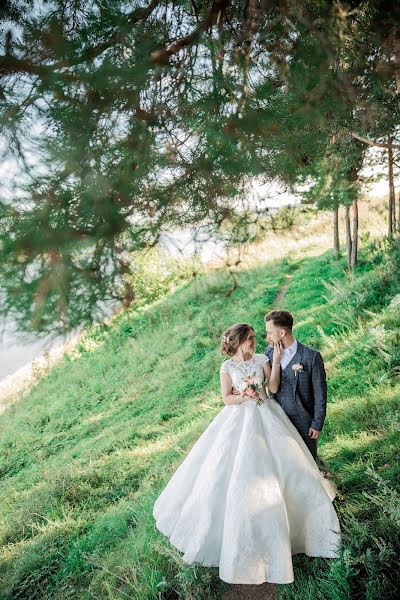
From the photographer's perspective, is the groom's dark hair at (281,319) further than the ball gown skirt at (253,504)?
Yes

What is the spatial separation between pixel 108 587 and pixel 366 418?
3125 millimetres

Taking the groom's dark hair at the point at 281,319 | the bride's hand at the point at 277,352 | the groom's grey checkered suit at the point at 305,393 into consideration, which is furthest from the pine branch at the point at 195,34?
the groom's grey checkered suit at the point at 305,393

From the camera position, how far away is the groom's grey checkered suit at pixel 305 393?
3859 millimetres

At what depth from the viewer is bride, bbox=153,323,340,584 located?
11.1ft

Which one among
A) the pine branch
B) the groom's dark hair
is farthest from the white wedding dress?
the pine branch

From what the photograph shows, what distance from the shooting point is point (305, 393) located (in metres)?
3.93

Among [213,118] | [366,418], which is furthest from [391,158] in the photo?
[213,118]

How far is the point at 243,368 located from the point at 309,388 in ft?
1.89

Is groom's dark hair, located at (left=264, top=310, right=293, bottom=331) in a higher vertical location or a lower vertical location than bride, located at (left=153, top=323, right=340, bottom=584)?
higher

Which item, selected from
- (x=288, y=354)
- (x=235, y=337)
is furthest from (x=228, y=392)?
(x=288, y=354)

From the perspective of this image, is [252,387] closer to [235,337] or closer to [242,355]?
[242,355]

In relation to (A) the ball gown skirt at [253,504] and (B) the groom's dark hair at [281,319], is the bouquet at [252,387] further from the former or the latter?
(B) the groom's dark hair at [281,319]

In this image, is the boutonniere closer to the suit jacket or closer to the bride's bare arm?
the suit jacket

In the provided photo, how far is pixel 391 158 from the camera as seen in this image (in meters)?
11.4
